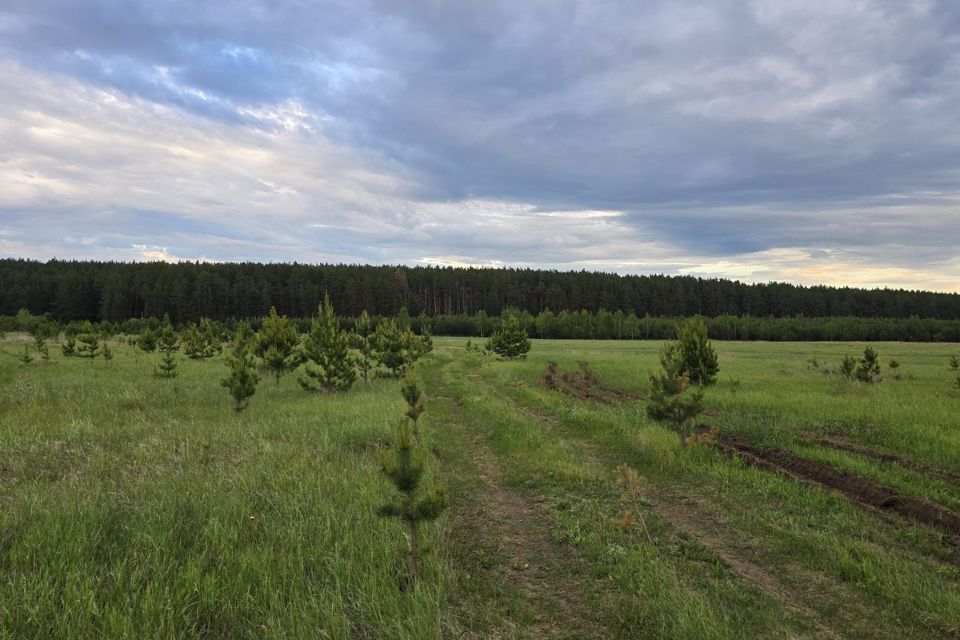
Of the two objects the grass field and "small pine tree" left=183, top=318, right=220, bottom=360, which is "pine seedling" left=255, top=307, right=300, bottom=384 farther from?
"small pine tree" left=183, top=318, right=220, bottom=360

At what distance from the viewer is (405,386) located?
1084cm

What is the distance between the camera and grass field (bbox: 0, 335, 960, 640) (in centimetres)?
436

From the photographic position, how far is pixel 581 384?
81.7 feet

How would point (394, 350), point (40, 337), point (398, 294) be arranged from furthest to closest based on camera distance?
point (398, 294) < point (40, 337) < point (394, 350)

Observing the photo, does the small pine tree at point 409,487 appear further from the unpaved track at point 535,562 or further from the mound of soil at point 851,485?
the mound of soil at point 851,485

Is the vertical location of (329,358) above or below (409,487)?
below

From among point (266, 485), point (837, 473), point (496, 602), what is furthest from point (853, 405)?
point (266, 485)

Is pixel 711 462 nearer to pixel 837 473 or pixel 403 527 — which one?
pixel 837 473

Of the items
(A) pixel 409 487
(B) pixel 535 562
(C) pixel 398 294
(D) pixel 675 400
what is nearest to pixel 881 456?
(D) pixel 675 400

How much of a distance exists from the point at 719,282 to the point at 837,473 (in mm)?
138247

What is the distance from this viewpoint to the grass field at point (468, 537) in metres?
4.36

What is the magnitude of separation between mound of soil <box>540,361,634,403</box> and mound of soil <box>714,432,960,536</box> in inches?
348

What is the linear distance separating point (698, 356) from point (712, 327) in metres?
78.4

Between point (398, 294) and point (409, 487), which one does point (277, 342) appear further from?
point (398, 294)
